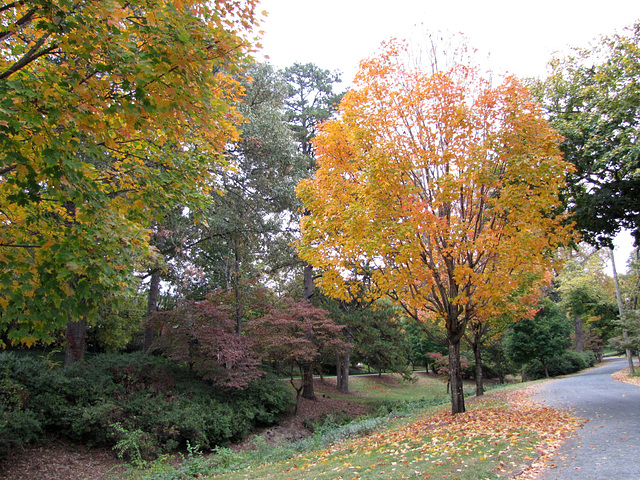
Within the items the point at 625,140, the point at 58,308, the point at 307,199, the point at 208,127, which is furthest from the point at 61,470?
the point at 625,140

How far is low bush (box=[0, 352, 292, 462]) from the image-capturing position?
358 inches

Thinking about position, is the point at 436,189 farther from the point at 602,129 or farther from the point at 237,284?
the point at 237,284

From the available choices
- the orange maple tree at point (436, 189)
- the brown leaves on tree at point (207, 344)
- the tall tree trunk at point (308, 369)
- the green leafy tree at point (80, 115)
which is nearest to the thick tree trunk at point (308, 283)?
the tall tree trunk at point (308, 369)

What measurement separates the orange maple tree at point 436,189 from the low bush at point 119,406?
6.26 metres

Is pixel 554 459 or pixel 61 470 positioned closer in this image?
pixel 554 459

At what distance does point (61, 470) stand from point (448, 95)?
38.3ft

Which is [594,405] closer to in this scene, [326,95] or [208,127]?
[208,127]

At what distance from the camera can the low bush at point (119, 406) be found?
910 centimetres

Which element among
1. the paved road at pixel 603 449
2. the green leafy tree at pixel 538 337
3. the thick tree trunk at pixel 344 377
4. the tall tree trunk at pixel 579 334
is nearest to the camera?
the paved road at pixel 603 449

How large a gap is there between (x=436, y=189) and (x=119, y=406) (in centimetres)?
975

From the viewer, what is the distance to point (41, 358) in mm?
10836

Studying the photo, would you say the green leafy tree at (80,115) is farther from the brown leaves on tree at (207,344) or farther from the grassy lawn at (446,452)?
the brown leaves on tree at (207,344)

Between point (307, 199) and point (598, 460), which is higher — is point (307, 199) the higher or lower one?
the higher one

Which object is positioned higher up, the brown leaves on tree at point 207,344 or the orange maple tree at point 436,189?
the orange maple tree at point 436,189
